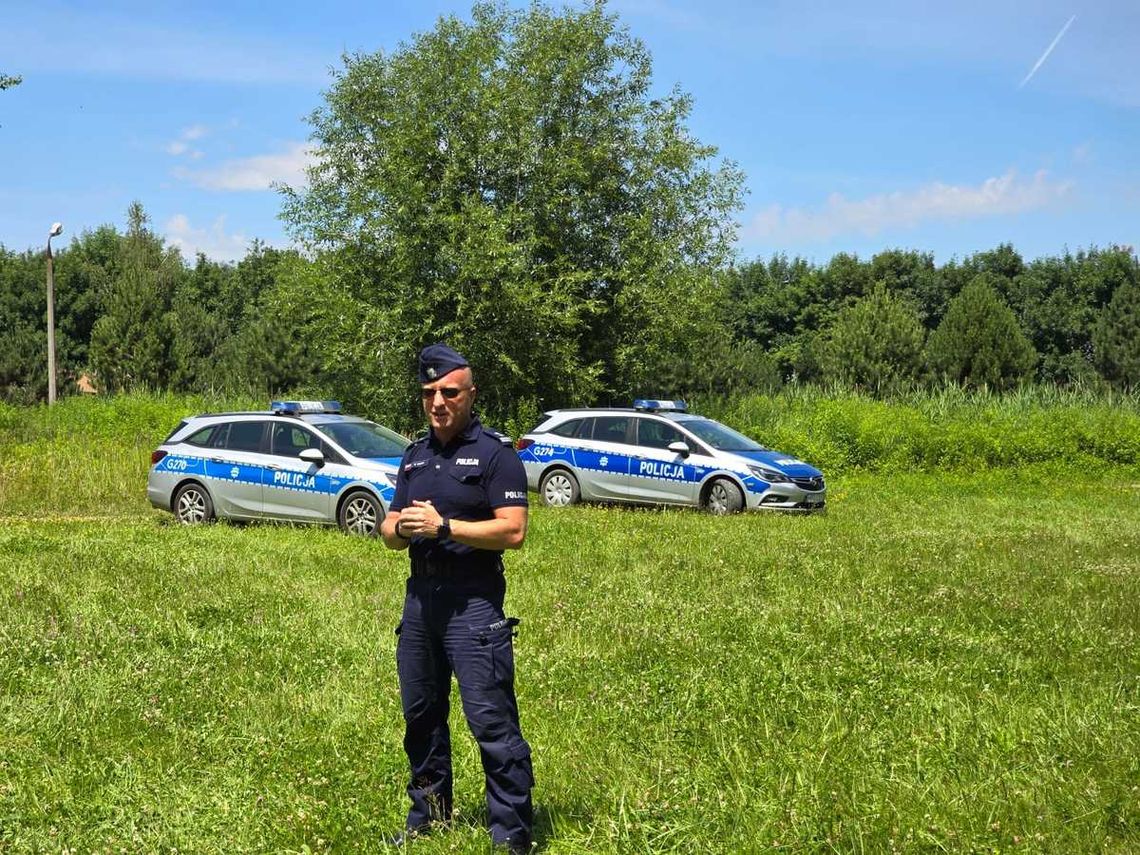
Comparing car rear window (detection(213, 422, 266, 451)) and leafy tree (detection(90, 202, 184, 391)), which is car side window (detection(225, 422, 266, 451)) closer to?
car rear window (detection(213, 422, 266, 451))

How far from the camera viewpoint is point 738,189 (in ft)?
97.1

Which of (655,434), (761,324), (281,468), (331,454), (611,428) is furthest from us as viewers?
(761,324)

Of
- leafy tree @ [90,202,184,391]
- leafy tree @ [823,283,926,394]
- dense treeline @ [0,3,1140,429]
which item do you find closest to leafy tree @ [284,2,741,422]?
dense treeline @ [0,3,1140,429]

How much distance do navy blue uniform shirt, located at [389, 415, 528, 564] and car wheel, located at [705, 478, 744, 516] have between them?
1247 centimetres

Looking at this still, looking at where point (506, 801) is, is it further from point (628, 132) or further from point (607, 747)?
point (628, 132)

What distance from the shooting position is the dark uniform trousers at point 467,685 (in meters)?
4.21

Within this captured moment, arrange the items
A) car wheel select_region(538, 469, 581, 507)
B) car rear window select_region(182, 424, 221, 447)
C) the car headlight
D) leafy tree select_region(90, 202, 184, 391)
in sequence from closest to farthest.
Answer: car rear window select_region(182, 424, 221, 447)
the car headlight
car wheel select_region(538, 469, 581, 507)
leafy tree select_region(90, 202, 184, 391)

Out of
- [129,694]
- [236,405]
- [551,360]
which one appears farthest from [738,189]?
[129,694]

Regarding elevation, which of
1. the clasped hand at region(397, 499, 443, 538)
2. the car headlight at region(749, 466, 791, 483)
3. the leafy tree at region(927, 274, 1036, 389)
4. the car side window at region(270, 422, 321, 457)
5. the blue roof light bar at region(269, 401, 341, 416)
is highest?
the leafy tree at region(927, 274, 1036, 389)

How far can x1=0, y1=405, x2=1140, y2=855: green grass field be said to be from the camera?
15.3 feet

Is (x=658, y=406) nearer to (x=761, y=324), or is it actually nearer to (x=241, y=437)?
(x=241, y=437)

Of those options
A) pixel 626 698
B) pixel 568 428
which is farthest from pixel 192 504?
pixel 626 698

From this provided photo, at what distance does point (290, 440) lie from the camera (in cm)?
1518

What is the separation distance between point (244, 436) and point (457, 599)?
11917mm
